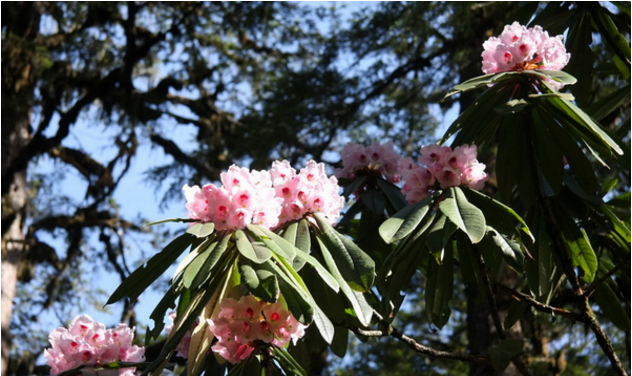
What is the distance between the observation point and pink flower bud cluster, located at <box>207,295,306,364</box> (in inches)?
71.9

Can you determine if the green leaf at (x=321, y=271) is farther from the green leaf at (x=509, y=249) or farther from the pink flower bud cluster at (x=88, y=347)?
the pink flower bud cluster at (x=88, y=347)

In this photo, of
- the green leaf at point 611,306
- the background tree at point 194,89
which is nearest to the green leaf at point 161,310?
the green leaf at point 611,306

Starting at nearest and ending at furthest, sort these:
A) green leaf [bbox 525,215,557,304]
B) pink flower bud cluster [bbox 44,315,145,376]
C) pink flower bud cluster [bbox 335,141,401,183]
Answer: pink flower bud cluster [bbox 44,315,145,376] → green leaf [bbox 525,215,557,304] → pink flower bud cluster [bbox 335,141,401,183]

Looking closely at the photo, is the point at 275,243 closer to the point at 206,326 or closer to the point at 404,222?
the point at 206,326

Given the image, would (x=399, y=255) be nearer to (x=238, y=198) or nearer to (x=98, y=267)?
(x=238, y=198)

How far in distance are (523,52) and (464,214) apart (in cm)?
55

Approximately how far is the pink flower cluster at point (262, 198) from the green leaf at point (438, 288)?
17.5 inches

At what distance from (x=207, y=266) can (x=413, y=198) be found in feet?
2.56

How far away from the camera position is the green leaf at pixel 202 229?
1.76m

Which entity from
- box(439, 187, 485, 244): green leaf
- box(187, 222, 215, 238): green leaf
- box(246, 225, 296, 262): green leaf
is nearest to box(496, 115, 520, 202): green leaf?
box(439, 187, 485, 244): green leaf

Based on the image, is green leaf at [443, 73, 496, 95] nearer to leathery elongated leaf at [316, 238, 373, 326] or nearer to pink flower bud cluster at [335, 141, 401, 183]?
leathery elongated leaf at [316, 238, 373, 326]

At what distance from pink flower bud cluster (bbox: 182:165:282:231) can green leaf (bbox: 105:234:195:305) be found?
0.25 ft

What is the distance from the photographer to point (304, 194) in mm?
2133

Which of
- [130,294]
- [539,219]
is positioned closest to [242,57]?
[539,219]
